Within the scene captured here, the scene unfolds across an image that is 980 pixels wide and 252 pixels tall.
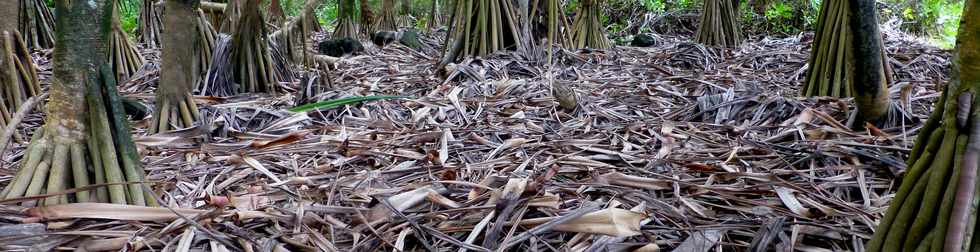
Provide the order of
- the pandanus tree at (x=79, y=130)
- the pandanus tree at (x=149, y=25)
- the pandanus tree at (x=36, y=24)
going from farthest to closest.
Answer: the pandanus tree at (x=149, y=25), the pandanus tree at (x=36, y=24), the pandanus tree at (x=79, y=130)

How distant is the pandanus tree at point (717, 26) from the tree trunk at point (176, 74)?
4.24 metres

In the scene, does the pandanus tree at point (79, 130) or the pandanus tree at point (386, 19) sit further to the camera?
the pandanus tree at point (386, 19)

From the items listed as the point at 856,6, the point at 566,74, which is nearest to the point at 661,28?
the point at 566,74

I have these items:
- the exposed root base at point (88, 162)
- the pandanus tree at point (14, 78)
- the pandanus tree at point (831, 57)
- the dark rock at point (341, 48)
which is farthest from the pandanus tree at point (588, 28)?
the exposed root base at point (88, 162)

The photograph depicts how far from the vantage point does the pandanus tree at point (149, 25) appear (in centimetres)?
672

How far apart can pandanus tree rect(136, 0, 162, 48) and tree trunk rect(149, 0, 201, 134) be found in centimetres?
417

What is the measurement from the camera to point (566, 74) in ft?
14.1

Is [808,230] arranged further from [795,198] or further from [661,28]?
[661,28]

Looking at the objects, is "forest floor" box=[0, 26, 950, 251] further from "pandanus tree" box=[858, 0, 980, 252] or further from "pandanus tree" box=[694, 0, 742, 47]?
"pandanus tree" box=[694, 0, 742, 47]

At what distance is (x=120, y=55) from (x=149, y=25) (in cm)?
237

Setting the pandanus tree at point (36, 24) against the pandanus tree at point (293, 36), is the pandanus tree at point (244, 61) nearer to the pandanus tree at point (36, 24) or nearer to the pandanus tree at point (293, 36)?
the pandanus tree at point (293, 36)

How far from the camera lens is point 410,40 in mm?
6410

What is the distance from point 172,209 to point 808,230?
1.50m

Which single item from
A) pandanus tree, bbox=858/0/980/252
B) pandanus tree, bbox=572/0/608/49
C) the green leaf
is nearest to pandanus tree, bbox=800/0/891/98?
pandanus tree, bbox=858/0/980/252
